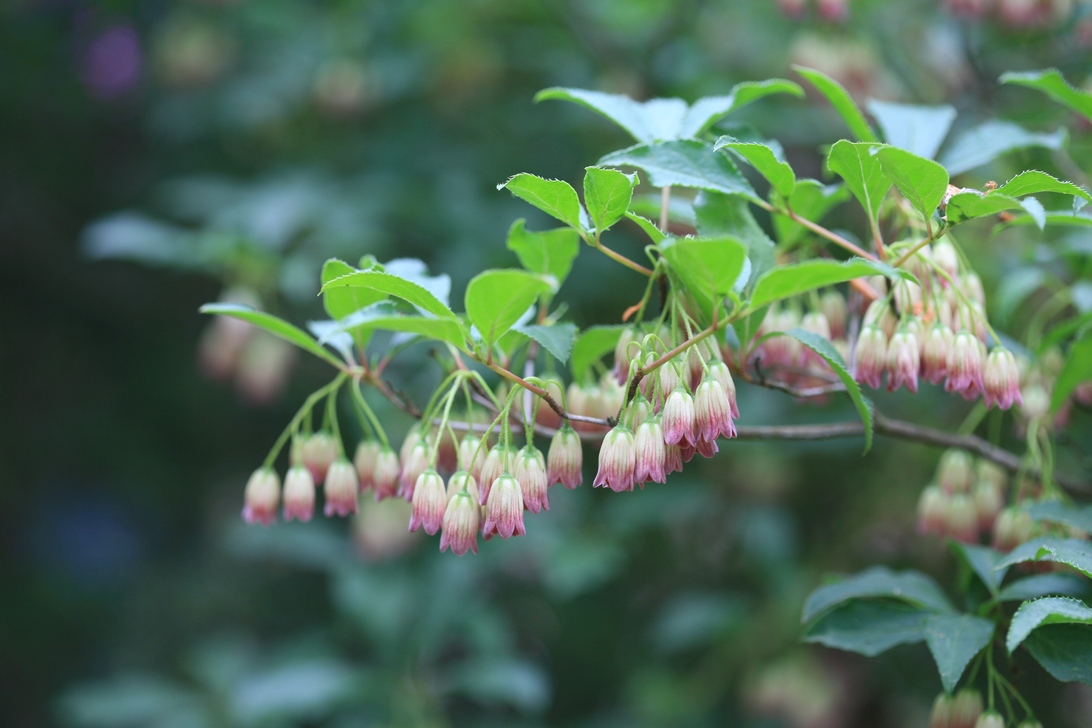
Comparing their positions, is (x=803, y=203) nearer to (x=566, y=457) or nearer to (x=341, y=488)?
(x=566, y=457)

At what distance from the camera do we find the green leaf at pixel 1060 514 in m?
1.26

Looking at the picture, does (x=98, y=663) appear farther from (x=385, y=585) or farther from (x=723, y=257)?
(x=723, y=257)

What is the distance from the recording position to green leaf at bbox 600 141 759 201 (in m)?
1.17

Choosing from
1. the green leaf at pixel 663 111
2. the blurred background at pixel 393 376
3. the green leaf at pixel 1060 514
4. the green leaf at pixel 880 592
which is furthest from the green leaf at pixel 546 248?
the blurred background at pixel 393 376

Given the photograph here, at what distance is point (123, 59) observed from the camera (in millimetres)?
3980

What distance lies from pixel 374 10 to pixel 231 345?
1448 millimetres

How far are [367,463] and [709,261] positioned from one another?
69cm

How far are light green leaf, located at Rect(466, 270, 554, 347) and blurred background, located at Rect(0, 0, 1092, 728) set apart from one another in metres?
1.08

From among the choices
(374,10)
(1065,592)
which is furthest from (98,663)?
(1065,592)

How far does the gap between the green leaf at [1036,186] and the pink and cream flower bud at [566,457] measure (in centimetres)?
59

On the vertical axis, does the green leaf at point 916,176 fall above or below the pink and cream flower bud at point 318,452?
above

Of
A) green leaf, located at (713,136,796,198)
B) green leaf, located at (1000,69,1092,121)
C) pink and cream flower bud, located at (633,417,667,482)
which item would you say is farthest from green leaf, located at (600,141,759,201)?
green leaf, located at (1000,69,1092,121)

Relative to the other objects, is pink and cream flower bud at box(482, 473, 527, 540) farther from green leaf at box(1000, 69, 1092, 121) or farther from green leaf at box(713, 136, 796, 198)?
green leaf at box(1000, 69, 1092, 121)

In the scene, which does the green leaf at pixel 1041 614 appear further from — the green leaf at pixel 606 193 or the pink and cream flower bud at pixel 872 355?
the green leaf at pixel 606 193
